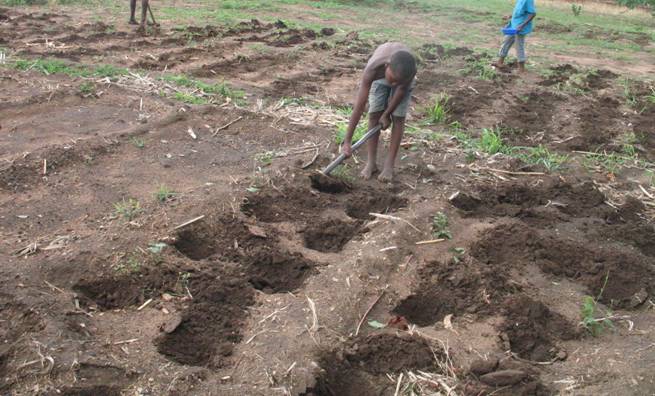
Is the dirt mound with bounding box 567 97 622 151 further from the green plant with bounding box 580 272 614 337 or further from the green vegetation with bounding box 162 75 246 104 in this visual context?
the green vegetation with bounding box 162 75 246 104

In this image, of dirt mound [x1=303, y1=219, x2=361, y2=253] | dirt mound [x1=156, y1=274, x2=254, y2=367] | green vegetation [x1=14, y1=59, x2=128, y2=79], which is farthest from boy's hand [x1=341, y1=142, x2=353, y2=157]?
green vegetation [x1=14, y1=59, x2=128, y2=79]

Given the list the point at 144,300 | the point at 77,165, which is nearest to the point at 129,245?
the point at 144,300

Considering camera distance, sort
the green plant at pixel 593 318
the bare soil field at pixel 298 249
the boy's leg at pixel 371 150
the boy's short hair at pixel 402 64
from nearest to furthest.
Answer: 1. the bare soil field at pixel 298 249
2. the green plant at pixel 593 318
3. the boy's short hair at pixel 402 64
4. the boy's leg at pixel 371 150

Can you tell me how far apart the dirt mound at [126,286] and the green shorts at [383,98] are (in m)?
2.38

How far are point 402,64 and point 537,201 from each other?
183 cm

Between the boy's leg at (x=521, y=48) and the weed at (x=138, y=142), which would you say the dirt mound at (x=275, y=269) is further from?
the boy's leg at (x=521, y=48)

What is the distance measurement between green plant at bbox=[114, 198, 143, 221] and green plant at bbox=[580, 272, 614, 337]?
3210mm

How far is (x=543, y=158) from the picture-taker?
6090 mm

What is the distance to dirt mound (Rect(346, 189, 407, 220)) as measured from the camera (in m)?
4.96

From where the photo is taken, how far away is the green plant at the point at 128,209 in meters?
4.42

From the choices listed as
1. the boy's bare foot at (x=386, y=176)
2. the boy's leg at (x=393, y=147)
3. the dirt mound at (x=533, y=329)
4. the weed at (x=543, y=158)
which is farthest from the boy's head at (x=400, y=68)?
the weed at (x=543, y=158)

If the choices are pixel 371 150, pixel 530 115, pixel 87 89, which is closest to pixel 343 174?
pixel 371 150

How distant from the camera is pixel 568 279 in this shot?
169 inches

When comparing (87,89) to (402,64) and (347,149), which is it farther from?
(402,64)
